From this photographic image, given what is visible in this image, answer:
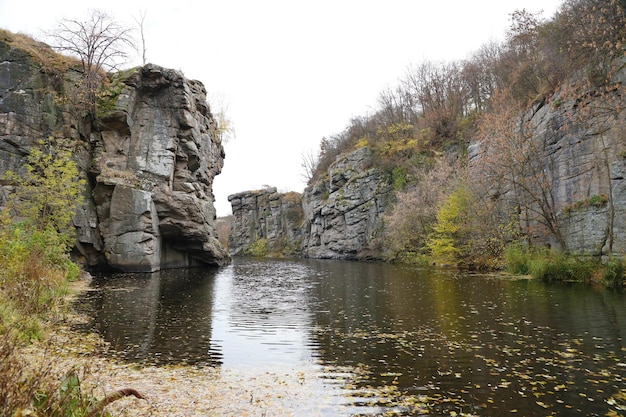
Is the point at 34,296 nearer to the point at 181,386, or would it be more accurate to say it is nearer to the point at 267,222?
the point at 181,386

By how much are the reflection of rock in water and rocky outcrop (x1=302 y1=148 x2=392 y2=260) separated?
3860 cm

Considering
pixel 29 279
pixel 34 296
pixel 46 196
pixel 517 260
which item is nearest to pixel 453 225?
pixel 517 260

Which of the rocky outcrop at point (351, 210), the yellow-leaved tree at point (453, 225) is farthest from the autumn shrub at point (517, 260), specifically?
A: the rocky outcrop at point (351, 210)

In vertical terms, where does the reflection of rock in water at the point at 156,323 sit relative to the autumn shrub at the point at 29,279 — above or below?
below

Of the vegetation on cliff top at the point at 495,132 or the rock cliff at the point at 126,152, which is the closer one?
the vegetation on cliff top at the point at 495,132

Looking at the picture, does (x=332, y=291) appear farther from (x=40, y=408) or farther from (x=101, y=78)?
(x=101, y=78)

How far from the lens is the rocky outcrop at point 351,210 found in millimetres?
55281

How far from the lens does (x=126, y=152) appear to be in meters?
30.7

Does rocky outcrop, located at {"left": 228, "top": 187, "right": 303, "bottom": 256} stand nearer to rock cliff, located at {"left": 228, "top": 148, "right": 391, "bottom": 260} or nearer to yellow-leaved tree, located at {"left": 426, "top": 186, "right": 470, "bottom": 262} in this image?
rock cliff, located at {"left": 228, "top": 148, "right": 391, "bottom": 260}

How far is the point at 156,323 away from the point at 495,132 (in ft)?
81.0

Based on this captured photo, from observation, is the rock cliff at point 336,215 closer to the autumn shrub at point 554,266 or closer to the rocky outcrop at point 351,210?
the rocky outcrop at point 351,210

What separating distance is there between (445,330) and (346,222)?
48636 millimetres

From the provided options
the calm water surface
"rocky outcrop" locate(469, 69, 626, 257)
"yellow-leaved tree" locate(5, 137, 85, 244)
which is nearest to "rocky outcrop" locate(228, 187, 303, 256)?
"rocky outcrop" locate(469, 69, 626, 257)

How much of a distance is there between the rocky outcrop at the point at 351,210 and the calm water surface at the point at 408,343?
37579 millimetres
